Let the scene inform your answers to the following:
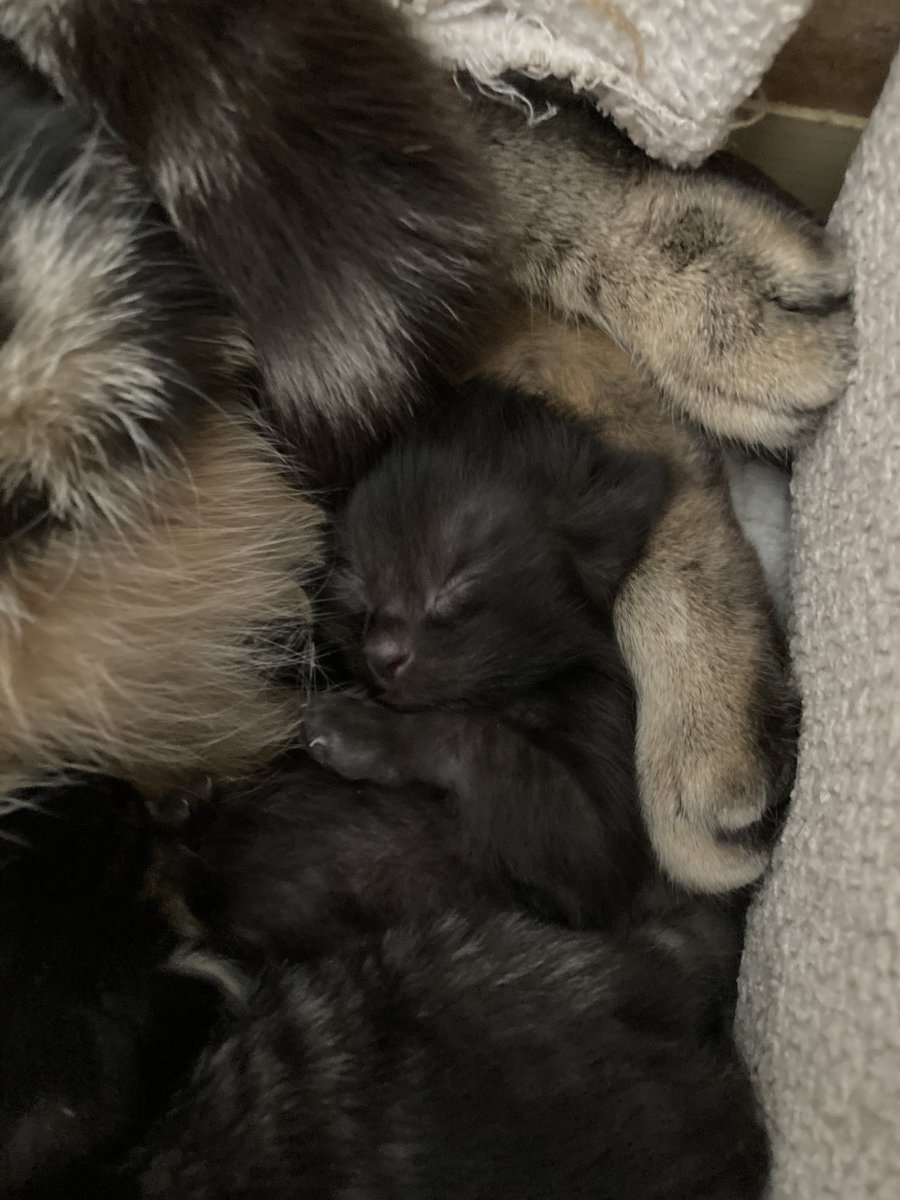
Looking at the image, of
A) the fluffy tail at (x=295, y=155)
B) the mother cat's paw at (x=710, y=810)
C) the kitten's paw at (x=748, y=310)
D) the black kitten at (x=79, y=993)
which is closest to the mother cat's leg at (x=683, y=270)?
the kitten's paw at (x=748, y=310)

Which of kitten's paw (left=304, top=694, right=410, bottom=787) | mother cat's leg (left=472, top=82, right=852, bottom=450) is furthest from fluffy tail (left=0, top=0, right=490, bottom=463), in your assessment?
kitten's paw (left=304, top=694, right=410, bottom=787)

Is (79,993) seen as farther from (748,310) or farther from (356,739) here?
(748,310)

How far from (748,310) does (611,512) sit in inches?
6.5

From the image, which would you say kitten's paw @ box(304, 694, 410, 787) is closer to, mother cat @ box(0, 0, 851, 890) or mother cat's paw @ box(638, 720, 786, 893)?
mother cat @ box(0, 0, 851, 890)

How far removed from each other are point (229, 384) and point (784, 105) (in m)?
0.57

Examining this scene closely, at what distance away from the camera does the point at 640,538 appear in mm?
815

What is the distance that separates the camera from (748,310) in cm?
76

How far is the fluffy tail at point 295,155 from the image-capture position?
2.18 feet

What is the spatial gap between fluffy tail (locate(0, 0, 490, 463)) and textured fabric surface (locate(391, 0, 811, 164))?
3.7 inches

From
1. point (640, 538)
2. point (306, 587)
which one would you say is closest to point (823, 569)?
point (640, 538)

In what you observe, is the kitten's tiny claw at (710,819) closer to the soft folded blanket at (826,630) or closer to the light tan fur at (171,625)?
the soft folded blanket at (826,630)

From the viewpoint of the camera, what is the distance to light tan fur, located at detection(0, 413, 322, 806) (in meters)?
0.68

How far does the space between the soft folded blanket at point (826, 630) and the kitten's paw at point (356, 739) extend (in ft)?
0.92

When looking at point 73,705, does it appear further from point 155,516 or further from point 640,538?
point 640,538
